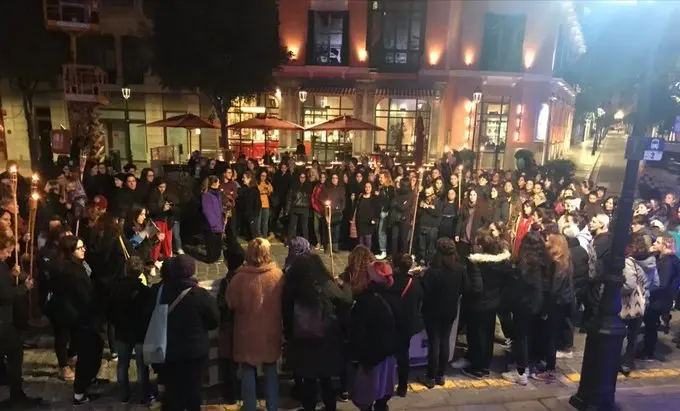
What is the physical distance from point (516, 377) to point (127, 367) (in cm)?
424

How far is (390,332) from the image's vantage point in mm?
4480

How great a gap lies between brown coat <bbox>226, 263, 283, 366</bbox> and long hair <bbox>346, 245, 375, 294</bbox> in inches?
30.0

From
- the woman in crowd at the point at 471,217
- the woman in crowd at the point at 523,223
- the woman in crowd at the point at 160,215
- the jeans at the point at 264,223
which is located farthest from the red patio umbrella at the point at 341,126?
the woman in crowd at the point at 523,223

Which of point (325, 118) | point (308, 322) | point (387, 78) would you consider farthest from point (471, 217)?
point (325, 118)

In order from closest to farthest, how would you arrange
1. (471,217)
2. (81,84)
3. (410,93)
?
(471,217)
(81,84)
(410,93)

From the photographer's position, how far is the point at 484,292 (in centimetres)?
574

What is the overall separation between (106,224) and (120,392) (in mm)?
1891

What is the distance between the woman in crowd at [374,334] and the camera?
446 centimetres

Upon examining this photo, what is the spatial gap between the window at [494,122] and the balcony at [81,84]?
17.1 metres

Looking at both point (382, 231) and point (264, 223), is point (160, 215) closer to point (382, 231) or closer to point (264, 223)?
point (264, 223)

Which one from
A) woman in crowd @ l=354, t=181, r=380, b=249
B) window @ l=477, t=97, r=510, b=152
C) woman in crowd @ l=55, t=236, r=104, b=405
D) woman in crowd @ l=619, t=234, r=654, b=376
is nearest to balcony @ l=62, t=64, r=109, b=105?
woman in crowd @ l=354, t=181, r=380, b=249

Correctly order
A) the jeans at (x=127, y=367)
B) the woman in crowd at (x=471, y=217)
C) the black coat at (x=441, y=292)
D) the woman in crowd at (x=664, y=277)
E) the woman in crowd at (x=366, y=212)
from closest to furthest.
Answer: the jeans at (x=127, y=367) → the black coat at (x=441, y=292) → the woman in crowd at (x=664, y=277) → the woman in crowd at (x=471, y=217) → the woman in crowd at (x=366, y=212)

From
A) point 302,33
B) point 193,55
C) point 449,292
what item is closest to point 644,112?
point 449,292

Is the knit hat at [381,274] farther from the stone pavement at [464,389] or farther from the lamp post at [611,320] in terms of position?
the lamp post at [611,320]
